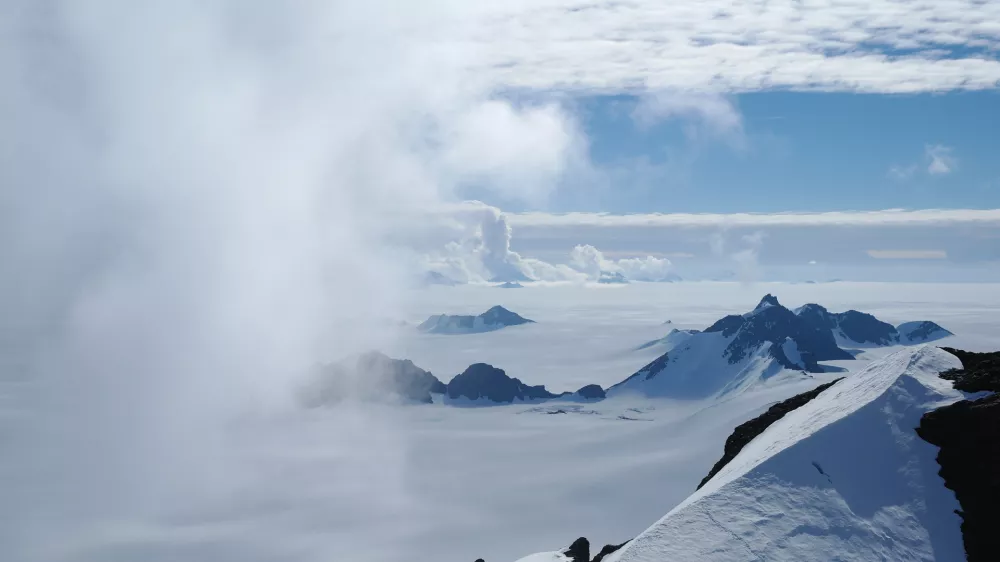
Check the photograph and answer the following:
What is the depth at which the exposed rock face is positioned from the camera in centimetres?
3747

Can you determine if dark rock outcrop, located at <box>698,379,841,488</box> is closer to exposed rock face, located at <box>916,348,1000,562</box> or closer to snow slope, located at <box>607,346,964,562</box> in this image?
snow slope, located at <box>607,346,964,562</box>

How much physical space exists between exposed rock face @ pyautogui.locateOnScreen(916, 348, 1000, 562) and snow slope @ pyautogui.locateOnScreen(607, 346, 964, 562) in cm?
59

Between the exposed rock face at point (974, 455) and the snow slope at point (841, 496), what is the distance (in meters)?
0.59

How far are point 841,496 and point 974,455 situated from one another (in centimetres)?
739

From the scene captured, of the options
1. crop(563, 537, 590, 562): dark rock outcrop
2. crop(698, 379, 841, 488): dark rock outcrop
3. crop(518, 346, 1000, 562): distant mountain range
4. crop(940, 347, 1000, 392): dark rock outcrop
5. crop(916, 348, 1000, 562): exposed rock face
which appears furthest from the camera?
crop(563, 537, 590, 562): dark rock outcrop

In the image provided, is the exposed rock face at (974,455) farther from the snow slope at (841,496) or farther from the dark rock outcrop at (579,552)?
the dark rock outcrop at (579,552)

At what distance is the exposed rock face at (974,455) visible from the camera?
37.5 metres

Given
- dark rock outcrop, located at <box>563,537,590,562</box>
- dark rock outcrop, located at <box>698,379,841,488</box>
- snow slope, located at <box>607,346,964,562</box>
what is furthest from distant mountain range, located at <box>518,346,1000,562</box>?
dark rock outcrop, located at <box>563,537,590,562</box>

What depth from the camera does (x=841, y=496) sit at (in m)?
40.4

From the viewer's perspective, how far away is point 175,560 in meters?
198

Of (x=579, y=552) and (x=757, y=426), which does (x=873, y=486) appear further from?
(x=579, y=552)

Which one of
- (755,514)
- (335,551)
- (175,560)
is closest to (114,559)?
(175,560)

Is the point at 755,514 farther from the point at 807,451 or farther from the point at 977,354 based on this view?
the point at 977,354

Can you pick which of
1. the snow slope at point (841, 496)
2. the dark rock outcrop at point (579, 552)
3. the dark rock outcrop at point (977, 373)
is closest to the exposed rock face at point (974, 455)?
the dark rock outcrop at point (977, 373)
